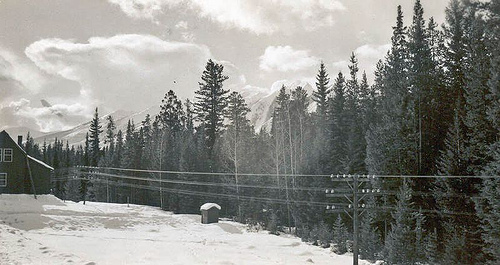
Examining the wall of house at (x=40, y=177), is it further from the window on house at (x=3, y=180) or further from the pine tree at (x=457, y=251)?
the pine tree at (x=457, y=251)

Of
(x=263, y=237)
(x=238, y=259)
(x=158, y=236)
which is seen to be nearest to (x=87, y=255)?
(x=238, y=259)

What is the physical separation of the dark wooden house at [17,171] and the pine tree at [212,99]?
79.4 ft

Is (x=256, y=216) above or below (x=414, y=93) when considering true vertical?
below

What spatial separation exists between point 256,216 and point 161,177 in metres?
18.3

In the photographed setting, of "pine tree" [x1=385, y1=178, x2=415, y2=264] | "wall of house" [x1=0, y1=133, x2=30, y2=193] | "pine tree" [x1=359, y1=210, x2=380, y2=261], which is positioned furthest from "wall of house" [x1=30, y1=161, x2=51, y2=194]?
"pine tree" [x1=385, y1=178, x2=415, y2=264]

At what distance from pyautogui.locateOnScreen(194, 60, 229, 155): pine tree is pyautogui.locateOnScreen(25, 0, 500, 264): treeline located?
141cm

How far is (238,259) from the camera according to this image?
930 inches

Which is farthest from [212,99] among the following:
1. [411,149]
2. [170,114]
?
[411,149]

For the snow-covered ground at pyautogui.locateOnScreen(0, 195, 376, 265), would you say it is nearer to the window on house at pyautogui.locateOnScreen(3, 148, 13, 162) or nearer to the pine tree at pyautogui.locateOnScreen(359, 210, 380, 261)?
the pine tree at pyautogui.locateOnScreen(359, 210, 380, 261)

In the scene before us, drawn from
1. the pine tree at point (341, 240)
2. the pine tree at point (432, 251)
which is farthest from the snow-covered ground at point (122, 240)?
the pine tree at point (432, 251)

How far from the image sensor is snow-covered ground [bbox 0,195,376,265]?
1986 centimetres

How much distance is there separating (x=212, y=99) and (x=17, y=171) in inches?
1118

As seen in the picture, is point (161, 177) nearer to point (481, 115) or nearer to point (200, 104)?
point (200, 104)

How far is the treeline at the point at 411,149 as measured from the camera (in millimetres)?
26562
